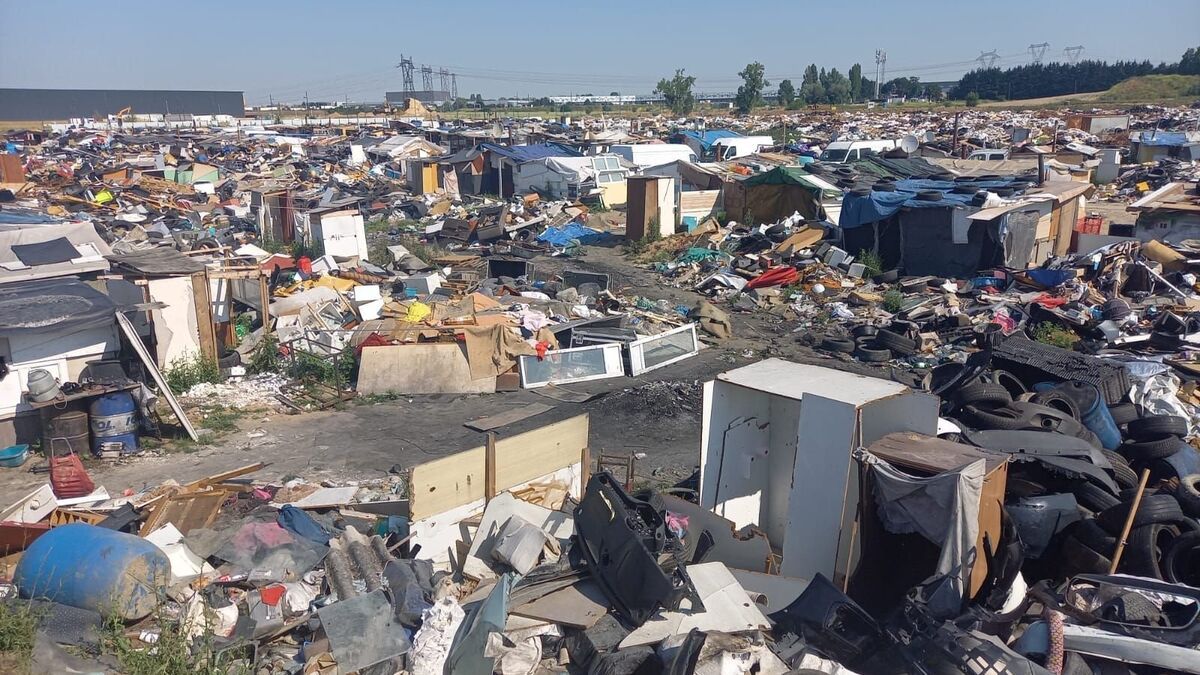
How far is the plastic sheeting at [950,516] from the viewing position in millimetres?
5184

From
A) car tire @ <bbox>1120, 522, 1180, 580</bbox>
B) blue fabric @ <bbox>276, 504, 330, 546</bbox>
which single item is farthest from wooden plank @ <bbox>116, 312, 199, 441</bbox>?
car tire @ <bbox>1120, 522, 1180, 580</bbox>

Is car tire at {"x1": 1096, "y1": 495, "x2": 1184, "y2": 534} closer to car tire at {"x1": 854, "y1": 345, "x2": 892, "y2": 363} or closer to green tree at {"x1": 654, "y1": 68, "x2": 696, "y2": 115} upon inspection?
car tire at {"x1": 854, "y1": 345, "x2": 892, "y2": 363}

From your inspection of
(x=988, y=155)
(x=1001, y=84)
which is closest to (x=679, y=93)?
(x=1001, y=84)

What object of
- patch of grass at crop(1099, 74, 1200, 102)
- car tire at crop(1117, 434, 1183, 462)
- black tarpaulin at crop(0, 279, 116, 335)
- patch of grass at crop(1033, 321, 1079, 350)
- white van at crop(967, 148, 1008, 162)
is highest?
patch of grass at crop(1099, 74, 1200, 102)

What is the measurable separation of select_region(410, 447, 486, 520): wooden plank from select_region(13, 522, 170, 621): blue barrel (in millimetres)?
1779

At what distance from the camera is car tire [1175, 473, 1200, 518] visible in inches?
230

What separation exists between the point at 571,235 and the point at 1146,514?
19570mm

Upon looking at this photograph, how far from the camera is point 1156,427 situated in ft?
25.6

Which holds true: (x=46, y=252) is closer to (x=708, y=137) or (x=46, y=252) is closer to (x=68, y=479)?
(x=68, y=479)

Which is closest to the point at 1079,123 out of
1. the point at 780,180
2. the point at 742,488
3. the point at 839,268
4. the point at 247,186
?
the point at 780,180

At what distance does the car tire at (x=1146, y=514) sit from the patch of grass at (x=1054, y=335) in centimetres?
695

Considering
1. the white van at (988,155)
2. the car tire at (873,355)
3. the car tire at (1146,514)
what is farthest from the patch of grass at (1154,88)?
the car tire at (1146,514)

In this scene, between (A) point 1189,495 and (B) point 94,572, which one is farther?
(A) point 1189,495

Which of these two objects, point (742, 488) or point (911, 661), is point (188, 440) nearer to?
point (742, 488)
